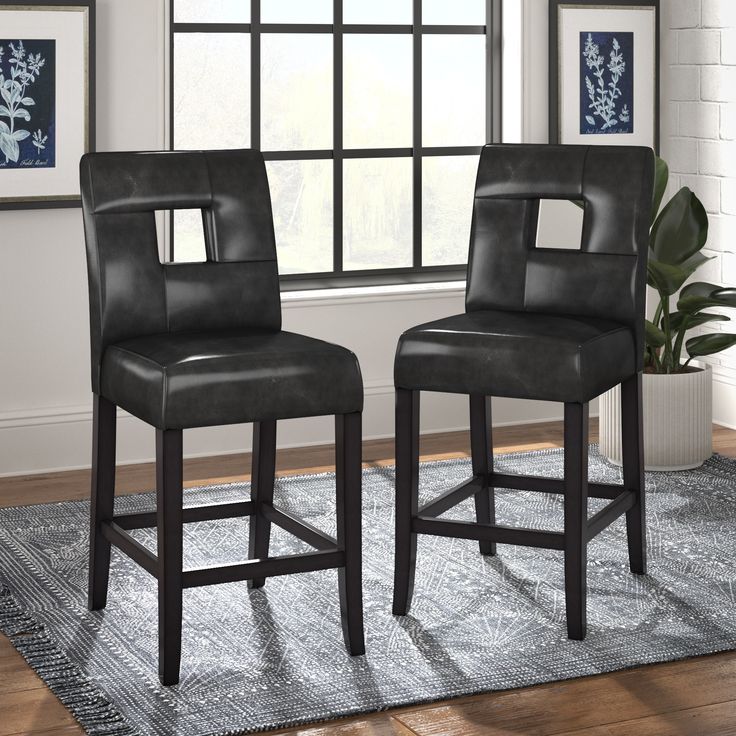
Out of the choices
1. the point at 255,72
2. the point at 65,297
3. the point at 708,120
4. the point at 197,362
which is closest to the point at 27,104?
the point at 65,297

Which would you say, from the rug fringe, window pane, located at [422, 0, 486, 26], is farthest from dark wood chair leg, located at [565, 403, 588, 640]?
window pane, located at [422, 0, 486, 26]

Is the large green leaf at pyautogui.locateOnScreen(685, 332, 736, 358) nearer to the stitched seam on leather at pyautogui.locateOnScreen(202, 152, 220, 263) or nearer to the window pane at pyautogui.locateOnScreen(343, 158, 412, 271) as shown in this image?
the window pane at pyautogui.locateOnScreen(343, 158, 412, 271)

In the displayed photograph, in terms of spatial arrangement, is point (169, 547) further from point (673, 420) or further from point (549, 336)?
point (673, 420)

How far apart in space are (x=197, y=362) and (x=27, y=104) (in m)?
1.91

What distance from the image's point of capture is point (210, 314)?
284 centimetres

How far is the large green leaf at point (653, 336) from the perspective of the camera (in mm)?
4137

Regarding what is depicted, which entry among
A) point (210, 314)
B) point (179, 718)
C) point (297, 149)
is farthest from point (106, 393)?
point (297, 149)

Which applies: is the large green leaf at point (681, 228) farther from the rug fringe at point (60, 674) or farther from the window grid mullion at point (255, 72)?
the rug fringe at point (60, 674)

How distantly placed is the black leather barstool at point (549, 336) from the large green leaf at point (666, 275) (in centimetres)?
105

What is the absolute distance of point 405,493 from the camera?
292cm

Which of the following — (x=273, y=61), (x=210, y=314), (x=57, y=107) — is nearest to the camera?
(x=210, y=314)

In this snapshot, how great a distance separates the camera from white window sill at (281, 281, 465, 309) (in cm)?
456

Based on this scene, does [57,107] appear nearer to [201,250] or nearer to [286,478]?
[201,250]

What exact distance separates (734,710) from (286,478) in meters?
1.91
